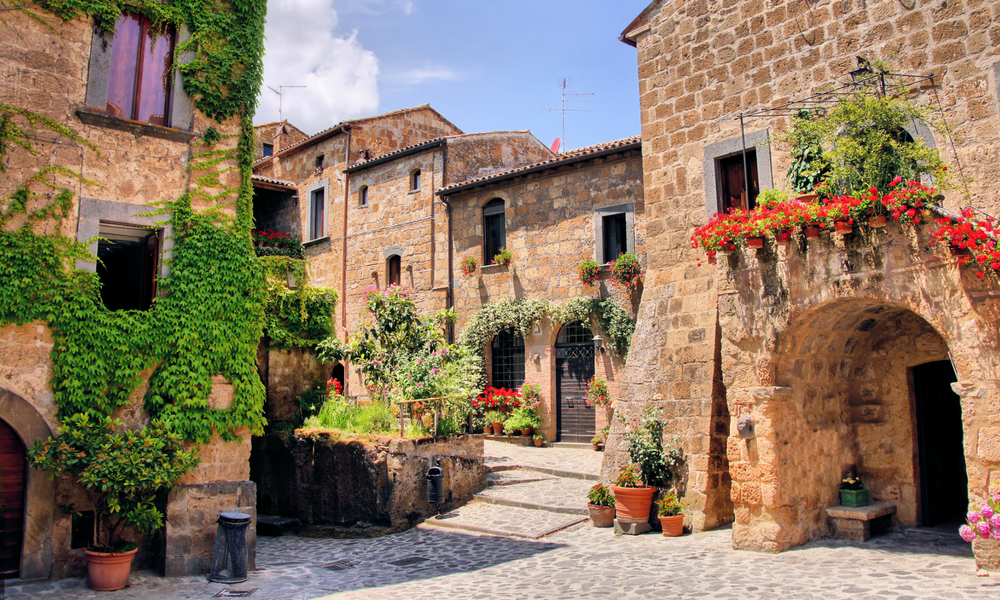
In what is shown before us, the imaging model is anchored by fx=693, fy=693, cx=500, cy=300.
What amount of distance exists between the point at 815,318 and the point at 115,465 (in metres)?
8.39

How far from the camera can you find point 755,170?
33.3 ft

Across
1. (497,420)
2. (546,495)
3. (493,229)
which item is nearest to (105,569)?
(546,495)

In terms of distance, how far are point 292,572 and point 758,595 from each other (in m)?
5.90

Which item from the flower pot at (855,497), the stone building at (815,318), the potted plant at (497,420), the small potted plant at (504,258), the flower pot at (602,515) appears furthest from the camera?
the small potted plant at (504,258)

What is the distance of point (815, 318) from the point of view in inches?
317

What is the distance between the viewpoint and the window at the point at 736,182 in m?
10.2

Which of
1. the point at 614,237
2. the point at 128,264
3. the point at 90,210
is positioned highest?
the point at 614,237

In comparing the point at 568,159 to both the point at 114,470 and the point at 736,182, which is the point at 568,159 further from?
the point at 114,470

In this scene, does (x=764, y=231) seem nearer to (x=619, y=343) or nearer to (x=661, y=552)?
(x=661, y=552)

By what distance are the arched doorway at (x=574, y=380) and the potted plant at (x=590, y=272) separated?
1.08m

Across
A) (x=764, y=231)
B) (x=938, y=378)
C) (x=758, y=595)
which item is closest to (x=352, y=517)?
(x=758, y=595)

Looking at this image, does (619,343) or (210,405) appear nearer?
(210,405)

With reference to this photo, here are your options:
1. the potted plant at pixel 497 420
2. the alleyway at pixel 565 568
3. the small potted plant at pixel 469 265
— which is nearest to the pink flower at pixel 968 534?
the alleyway at pixel 565 568

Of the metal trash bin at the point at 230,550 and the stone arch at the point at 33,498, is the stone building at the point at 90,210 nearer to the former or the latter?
the stone arch at the point at 33,498
